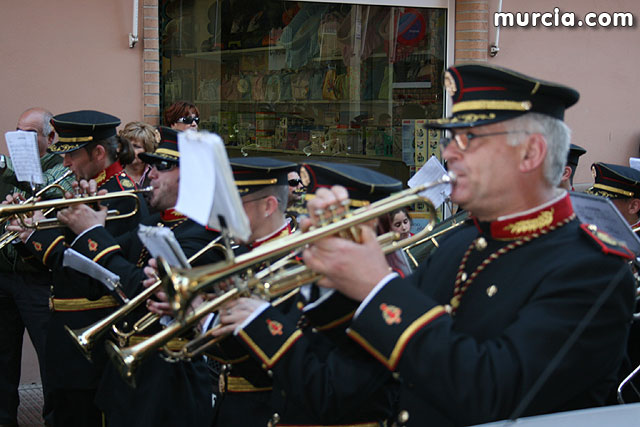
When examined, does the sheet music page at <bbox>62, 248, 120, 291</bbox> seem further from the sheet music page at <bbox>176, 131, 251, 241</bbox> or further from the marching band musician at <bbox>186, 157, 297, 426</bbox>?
the sheet music page at <bbox>176, 131, 251, 241</bbox>

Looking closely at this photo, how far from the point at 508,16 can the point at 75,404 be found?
15.0ft

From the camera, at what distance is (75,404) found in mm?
4219

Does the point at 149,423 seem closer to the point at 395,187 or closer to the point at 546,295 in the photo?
the point at 395,187

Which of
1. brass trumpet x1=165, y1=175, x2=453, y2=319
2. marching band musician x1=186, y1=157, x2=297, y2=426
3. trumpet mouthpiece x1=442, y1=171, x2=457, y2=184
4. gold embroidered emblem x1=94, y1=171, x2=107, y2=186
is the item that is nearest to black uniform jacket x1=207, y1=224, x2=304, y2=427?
marching band musician x1=186, y1=157, x2=297, y2=426

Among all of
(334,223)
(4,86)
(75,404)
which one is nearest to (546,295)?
(334,223)

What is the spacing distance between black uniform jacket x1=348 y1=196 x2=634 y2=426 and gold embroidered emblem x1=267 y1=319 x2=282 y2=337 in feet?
1.40

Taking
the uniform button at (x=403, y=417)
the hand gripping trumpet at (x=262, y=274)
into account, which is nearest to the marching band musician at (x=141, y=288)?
the hand gripping trumpet at (x=262, y=274)

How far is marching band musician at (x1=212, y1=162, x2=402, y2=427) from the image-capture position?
2.18 m

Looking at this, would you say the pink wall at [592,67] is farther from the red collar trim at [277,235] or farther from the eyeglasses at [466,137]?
the eyeglasses at [466,137]

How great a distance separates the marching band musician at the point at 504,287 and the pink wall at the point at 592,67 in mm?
4941

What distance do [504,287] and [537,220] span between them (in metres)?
0.18

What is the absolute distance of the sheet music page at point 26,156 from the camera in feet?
12.9

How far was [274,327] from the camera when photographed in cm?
229

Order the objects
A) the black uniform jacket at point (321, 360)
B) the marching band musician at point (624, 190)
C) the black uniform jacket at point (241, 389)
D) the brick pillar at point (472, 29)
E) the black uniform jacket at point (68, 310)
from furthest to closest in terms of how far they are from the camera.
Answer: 1. the brick pillar at point (472, 29)
2. the marching band musician at point (624, 190)
3. the black uniform jacket at point (68, 310)
4. the black uniform jacket at point (241, 389)
5. the black uniform jacket at point (321, 360)
